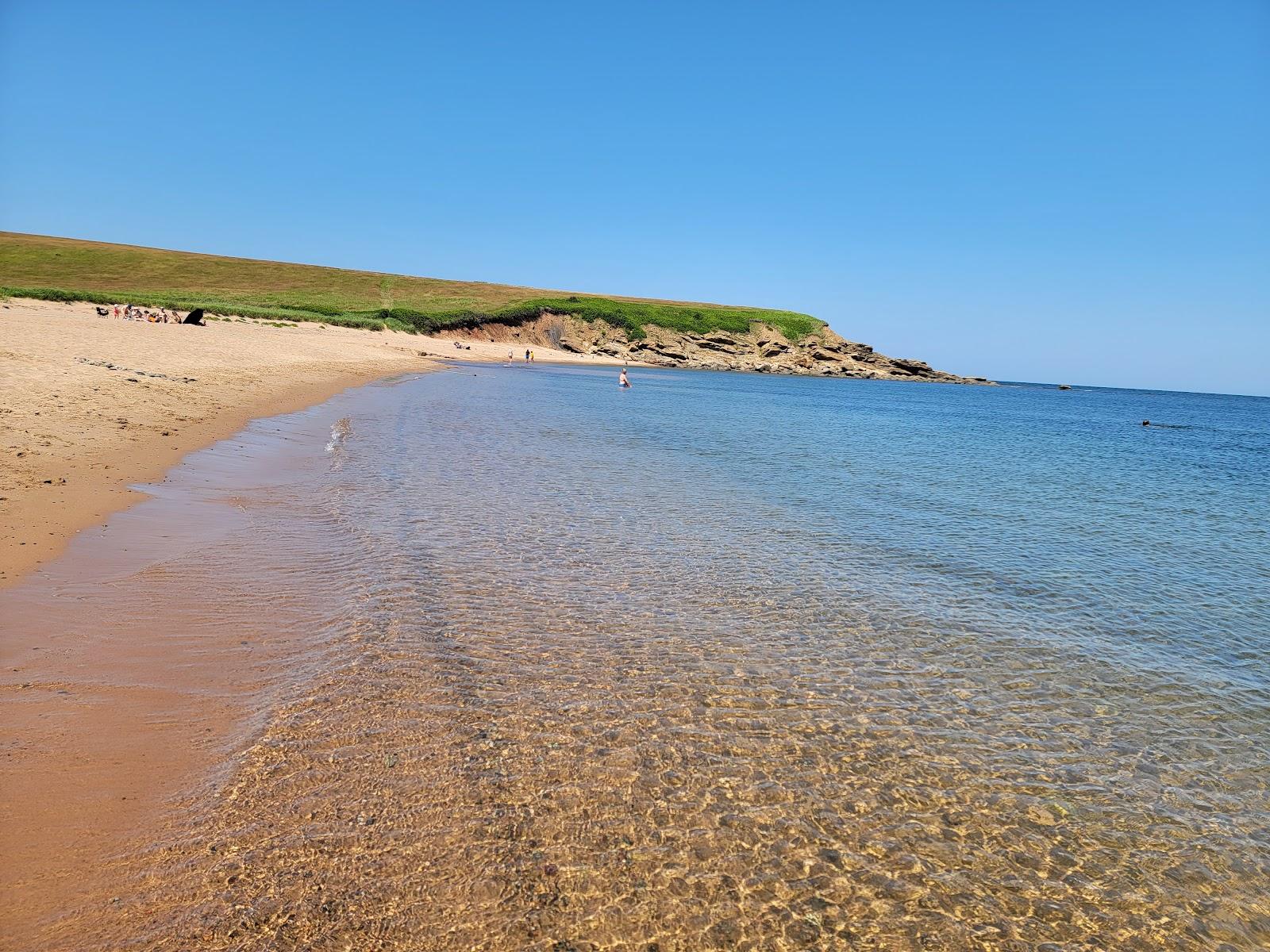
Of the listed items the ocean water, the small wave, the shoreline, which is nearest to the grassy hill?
the shoreline

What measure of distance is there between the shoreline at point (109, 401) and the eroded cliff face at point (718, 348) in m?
49.6

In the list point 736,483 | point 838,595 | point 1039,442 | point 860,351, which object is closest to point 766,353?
point 860,351

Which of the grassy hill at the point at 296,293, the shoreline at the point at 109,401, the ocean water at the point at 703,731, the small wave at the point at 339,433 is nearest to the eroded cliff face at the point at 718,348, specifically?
the grassy hill at the point at 296,293

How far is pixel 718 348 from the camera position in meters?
105

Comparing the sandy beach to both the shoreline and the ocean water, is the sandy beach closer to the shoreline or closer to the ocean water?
the shoreline

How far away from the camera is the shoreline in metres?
8.61

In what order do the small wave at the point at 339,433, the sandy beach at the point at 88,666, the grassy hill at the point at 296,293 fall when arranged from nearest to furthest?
the sandy beach at the point at 88,666, the small wave at the point at 339,433, the grassy hill at the point at 296,293

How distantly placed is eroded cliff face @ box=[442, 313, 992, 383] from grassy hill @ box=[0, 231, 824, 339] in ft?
5.36

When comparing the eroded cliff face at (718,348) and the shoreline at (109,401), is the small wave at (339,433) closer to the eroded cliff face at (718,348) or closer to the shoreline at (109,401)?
the shoreline at (109,401)

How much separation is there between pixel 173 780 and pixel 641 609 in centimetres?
453

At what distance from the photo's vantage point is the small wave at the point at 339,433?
15.9 metres

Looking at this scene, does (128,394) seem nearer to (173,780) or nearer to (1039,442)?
(173,780)

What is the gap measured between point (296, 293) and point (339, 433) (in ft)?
255

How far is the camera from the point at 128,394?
16.9 meters
